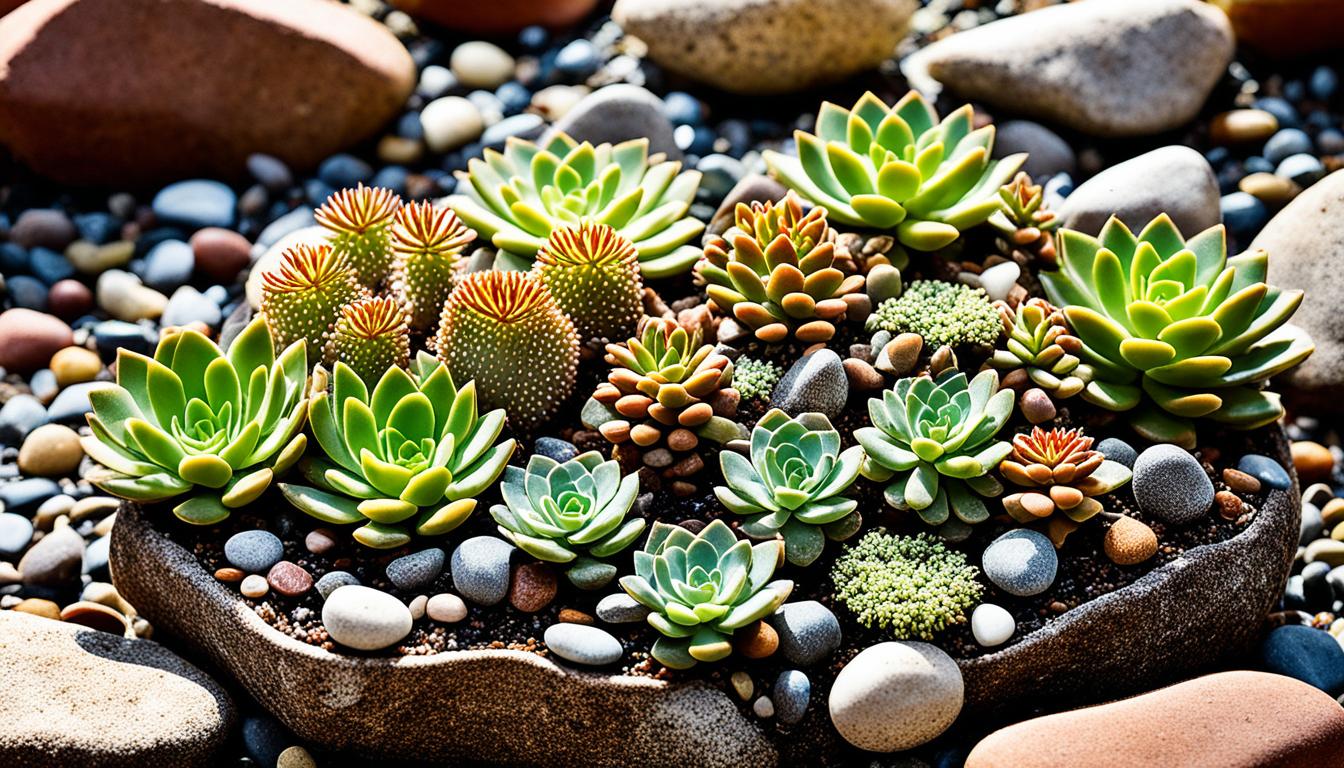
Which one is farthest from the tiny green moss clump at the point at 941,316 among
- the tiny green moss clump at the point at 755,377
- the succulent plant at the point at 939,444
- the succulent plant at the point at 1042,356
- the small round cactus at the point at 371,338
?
the small round cactus at the point at 371,338

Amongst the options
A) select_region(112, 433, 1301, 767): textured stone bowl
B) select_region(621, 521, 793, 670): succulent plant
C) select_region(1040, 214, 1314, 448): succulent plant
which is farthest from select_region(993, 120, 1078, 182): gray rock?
select_region(621, 521, 793, 670): succulent plant

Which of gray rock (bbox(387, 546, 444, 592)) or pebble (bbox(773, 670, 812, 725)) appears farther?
gray rock (bbox(387, 546, 444, 592))

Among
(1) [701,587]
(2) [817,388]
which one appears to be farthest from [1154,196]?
(1) [701,587]

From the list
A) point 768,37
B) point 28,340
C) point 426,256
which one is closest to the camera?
point 426,256

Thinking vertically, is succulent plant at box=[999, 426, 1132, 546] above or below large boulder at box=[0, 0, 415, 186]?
below

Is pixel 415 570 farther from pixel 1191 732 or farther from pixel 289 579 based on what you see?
pixel 1191 732

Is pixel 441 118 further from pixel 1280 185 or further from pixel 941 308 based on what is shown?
pixel 1280 185

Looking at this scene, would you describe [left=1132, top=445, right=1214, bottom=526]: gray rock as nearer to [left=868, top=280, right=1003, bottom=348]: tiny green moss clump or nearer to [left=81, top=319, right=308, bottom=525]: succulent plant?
[left=868, top=280, right=1003, bottom=348]: tiny green moss clump
